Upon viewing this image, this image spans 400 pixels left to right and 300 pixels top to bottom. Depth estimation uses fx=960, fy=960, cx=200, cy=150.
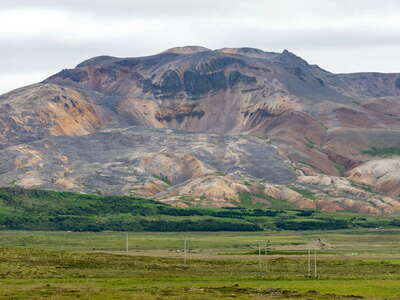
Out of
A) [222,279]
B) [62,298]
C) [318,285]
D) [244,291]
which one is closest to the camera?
[62,298]

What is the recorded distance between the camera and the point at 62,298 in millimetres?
102125

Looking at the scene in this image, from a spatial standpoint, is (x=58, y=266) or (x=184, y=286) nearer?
(x=184, y=286)

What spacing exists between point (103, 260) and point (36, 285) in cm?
4353

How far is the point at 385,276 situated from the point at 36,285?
2000 inches

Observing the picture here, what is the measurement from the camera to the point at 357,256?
195125 mm

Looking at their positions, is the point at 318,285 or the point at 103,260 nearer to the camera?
the point at 318,285

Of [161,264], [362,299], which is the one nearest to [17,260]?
[161,264]

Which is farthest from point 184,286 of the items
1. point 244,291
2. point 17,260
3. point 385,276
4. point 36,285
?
point 17,260

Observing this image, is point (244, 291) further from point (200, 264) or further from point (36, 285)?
point (200, 264)

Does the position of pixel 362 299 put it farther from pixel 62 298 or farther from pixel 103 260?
pixel 103 260

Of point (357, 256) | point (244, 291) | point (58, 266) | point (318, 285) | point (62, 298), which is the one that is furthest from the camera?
point (357, 256)

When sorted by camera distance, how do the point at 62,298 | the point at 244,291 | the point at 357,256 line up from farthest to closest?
the point at 357,256
the point at 244,291
the point at 62,298

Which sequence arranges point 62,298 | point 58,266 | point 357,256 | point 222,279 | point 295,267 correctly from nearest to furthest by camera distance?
point 62,298, point 222,279, point 58,266, point 295,267, point 357,256

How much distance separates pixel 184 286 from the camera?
119750 millimetres
